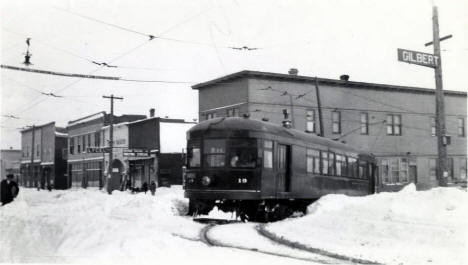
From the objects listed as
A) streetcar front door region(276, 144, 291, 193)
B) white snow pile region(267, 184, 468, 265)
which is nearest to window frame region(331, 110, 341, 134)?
streetcar front door region(276, 144, 291, 193)

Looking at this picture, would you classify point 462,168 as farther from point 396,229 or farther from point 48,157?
point 48,157

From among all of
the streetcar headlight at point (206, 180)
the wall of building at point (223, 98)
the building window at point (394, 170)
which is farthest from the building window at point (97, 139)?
the streetcar headlight at point (206, 180)

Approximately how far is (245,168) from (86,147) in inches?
1477

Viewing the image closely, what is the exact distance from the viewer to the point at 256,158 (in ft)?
48.6

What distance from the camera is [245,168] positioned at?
48.4ft

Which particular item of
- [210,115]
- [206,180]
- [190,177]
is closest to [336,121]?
[210,115]

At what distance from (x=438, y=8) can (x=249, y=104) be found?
18284 millimetres

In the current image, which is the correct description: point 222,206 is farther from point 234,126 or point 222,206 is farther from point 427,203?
point 427,203

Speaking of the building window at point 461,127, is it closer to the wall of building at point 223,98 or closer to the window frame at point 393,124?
the window frame at point 393,124

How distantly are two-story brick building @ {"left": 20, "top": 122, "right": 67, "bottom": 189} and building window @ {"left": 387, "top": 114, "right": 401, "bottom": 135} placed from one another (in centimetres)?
3752

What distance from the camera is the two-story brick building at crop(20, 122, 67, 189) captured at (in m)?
62.5

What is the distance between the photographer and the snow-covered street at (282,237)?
8797 mm

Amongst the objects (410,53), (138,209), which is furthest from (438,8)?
(138,209)

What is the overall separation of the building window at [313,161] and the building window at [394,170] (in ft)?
72.7
